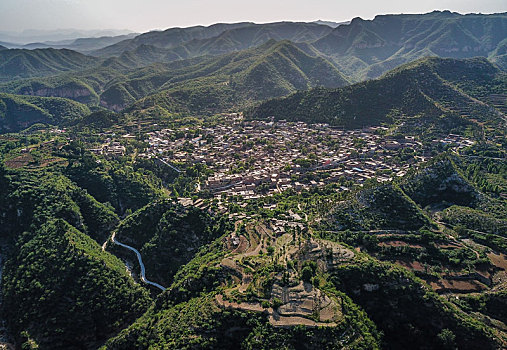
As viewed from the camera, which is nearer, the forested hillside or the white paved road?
the white paved road

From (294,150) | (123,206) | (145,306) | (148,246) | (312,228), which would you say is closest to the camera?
(145,306)

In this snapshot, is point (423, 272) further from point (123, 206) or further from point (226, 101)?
point (226, 101)

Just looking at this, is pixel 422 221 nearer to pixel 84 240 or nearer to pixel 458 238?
pixel 458 238

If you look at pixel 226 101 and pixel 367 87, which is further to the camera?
pixel 226 101

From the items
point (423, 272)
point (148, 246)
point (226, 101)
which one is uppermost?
point (226, 101)

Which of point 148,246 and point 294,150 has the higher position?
point 294,150

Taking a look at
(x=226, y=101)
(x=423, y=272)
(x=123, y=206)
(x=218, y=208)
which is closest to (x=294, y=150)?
(x=218, y=208)

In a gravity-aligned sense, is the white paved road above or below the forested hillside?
below

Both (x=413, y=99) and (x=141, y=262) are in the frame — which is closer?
(x=141, y=262)

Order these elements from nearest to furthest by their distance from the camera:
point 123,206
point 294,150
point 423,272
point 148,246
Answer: point 423,272 → point 148,246 → point 123,206 → point 294,150

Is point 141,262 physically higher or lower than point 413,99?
lower

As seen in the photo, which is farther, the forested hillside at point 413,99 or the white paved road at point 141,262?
the forested hillside at point 413,99
